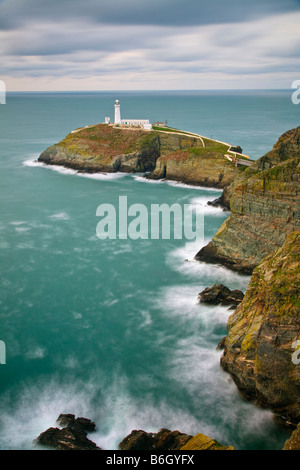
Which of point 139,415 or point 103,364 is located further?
point 103,364

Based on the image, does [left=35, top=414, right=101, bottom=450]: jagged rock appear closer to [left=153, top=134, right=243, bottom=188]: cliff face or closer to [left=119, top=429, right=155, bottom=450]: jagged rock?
[left=119, top=429, right=155, bottom=450]: jagged rock

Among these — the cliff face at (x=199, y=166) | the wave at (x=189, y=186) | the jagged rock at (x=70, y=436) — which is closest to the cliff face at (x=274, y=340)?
the jagged rock at (x=70, y=436)

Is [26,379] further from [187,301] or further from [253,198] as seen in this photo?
[253,198]

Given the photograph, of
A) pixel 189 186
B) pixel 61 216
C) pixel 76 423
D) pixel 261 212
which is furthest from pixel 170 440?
pixel 189 186

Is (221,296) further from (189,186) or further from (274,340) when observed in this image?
(189,186)

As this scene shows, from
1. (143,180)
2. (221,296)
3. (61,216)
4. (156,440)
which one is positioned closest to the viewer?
(156,440)

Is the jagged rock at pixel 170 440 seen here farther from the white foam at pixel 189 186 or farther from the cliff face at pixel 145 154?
the cliff face at pixel 145 154
